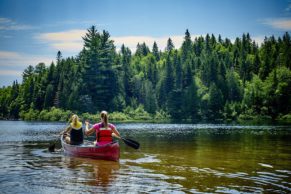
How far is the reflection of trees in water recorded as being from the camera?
1374 centimetres

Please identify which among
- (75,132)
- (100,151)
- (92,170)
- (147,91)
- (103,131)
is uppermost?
(147,91)

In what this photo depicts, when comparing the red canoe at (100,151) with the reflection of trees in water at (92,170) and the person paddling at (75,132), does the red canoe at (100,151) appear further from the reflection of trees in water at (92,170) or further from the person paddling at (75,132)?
the person paddling at (75,132)

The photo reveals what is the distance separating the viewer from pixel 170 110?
4734 inches

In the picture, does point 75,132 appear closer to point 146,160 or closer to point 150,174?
point 146,160

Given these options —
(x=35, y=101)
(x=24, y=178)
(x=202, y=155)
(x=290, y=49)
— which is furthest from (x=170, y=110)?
(x=24, y=178)

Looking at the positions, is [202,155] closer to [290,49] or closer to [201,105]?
[201,105]

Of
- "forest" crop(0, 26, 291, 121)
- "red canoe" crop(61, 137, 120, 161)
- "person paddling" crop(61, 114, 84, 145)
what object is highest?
"forest" crop(0, 26, 291, 121)

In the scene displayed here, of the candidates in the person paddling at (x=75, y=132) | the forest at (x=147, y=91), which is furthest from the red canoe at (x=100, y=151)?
the forest at (x=147, y=91)

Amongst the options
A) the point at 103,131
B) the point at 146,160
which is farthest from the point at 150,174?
A: the point at 146,160

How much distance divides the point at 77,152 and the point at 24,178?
6953 mm

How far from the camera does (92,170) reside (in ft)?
53.7

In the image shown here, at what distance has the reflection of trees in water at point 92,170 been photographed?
13737 mm

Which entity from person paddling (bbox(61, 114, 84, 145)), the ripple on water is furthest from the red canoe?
person paddling (bbox(61, 114, 84, 145))

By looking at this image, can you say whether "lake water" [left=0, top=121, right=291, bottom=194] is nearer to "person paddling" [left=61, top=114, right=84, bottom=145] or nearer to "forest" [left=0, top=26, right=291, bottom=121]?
"person paddling" [left=61, top=114, right=84, bottom=145]
